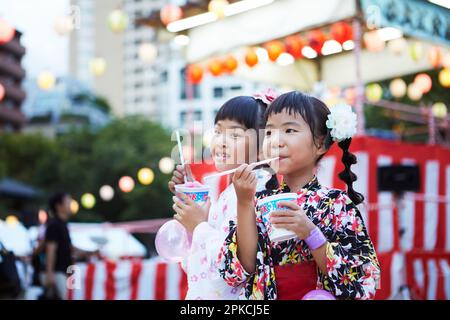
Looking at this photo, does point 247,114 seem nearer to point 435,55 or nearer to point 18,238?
point 435,55

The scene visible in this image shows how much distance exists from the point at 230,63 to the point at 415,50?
228cm

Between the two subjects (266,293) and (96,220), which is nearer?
(266,293)

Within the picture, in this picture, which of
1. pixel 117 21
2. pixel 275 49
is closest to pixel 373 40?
pixel 275 49

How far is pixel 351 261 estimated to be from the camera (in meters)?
1.94

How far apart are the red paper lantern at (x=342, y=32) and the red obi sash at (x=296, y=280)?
16.4 ft

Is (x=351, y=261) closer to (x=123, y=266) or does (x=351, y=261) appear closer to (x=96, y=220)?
(x=123, y=266)

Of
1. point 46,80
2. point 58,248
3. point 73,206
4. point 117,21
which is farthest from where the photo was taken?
point 73,206

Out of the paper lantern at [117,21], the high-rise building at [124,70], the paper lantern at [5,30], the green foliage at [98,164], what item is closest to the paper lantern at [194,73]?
the paper lantern at [117,21]

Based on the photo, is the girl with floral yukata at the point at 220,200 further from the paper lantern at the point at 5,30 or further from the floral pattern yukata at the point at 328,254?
the paper lantern at the point at 5,30

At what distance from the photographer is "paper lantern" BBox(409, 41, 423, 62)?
7492mm

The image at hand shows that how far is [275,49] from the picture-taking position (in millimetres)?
7473
